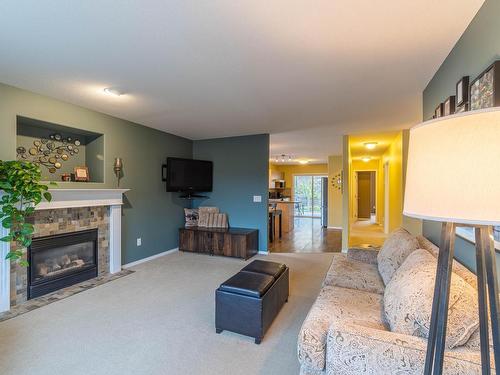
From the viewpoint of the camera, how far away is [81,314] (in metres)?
2.65

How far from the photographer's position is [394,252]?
8.11 feet

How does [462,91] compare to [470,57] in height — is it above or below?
below

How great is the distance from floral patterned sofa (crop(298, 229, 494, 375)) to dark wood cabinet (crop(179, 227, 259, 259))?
290cm

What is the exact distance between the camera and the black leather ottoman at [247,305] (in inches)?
86.0

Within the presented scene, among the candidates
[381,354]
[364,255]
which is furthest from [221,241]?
[381,354]

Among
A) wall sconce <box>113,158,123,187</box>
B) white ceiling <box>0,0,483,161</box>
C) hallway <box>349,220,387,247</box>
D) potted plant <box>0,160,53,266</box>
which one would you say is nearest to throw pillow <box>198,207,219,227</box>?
wall sconce <box>113,158,123,187</box>

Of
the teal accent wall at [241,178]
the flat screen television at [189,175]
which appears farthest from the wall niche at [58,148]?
the teal accent wall at [241,178]

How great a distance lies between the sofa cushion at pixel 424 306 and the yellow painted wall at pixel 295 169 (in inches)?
→ 384

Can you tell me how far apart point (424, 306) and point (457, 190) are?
32.8 inches

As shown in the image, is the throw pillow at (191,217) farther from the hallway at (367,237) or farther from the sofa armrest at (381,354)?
the sofa armrest at (381,354)

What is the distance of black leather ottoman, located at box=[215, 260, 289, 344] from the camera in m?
2.19

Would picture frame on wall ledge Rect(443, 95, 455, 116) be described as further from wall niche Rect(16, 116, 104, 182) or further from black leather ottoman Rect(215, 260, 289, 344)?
wall niche Rect(16, 116, 104, 182)

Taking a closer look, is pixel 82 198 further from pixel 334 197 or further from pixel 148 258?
pixel 334 197

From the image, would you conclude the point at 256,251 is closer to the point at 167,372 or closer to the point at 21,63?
the point at 167,372
